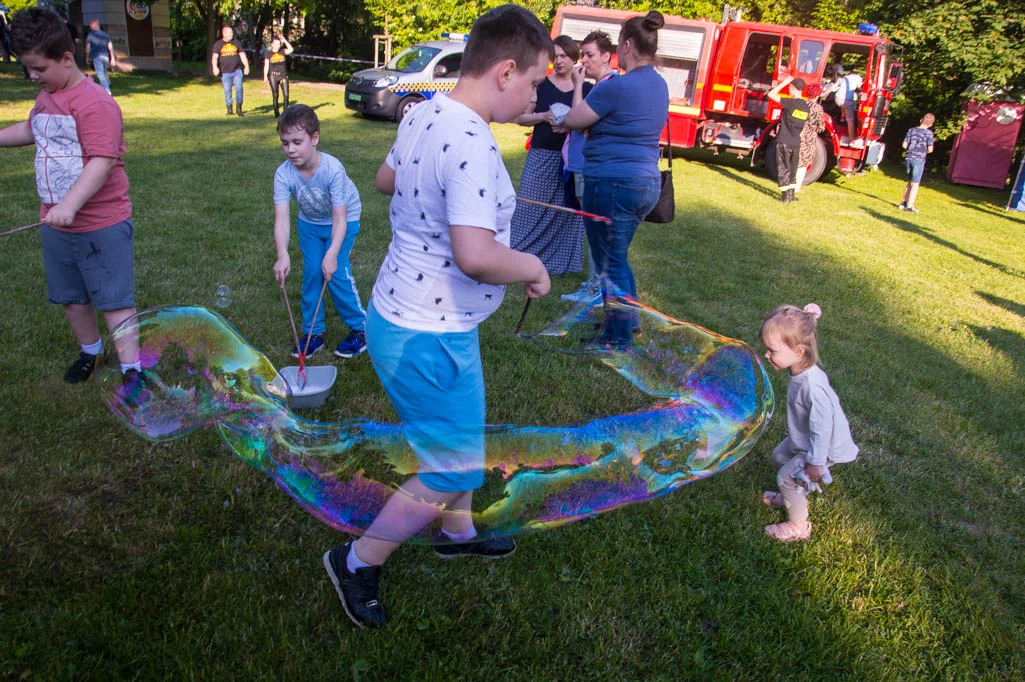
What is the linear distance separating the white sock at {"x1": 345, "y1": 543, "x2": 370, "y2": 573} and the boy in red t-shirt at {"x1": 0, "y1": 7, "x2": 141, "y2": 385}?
1.09m

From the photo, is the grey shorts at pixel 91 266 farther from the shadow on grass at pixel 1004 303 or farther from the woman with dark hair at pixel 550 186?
the shadow on grass at pixel 1004 303

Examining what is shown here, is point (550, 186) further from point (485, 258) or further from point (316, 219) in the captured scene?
point (485, 258)

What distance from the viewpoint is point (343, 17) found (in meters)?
29.1

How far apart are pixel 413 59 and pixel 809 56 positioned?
8247 millimetres

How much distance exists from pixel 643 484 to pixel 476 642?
0.76m

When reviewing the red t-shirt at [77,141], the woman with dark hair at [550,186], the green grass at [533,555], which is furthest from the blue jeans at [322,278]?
the woman with dark hair at [550,186]

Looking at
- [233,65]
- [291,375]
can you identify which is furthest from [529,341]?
[233,65]

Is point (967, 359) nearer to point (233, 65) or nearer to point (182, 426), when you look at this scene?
point (182, 426)

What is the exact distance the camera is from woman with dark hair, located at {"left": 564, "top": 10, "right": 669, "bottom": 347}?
13.2 ft

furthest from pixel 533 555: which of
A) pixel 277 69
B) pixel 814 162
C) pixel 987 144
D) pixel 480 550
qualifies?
pixel 987 144

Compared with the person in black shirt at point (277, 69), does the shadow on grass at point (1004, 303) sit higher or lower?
lower

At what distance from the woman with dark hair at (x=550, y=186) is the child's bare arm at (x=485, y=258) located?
3.73m

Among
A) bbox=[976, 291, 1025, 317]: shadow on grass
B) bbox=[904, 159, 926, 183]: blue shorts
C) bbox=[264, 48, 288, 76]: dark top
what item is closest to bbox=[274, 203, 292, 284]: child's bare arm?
bbox=[976, 291, 1025, 317]: shadow on grass

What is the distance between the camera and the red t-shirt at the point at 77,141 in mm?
2990
